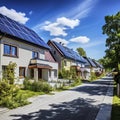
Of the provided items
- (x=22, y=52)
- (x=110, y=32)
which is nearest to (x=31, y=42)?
(x=22, y=52)

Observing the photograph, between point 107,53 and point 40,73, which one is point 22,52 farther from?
point 107,53

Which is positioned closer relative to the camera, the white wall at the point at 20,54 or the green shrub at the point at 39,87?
the green shrub at the point at 39,87

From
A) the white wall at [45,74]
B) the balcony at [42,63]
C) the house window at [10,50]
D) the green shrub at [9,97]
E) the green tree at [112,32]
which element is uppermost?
the green tree at [112,32]

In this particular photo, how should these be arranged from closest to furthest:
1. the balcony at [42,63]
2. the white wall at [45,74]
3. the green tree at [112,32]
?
the balcony at [42,63] < the green tree at [112,32] < the white wall at [45,74]

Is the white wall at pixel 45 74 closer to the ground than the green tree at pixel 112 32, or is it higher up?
closer to the ground

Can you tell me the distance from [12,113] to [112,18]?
84.1ft

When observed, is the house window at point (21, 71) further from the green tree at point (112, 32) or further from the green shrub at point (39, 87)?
the green tree at point (112, 32)

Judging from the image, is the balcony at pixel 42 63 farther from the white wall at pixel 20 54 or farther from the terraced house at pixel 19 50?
the white wall at pixel 20 54

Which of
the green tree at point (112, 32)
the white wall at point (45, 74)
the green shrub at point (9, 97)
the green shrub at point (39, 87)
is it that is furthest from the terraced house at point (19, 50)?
the green tree at point (112, 32)

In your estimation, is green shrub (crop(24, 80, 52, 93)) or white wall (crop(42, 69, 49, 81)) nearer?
green shrub (crop(24, 80, 52, 93))

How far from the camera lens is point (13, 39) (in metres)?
24.0

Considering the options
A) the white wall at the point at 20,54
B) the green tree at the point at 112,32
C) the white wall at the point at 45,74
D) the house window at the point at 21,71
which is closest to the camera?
the white wall at the point at 20,54

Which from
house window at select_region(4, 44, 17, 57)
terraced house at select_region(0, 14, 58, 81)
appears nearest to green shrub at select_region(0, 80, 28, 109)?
terraced house at select_region(0, 14, 58, 81)

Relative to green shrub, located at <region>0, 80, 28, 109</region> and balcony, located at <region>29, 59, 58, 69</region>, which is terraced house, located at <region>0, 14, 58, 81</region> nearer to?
balcony, located at <region>29, 59, 58, 69</region>
